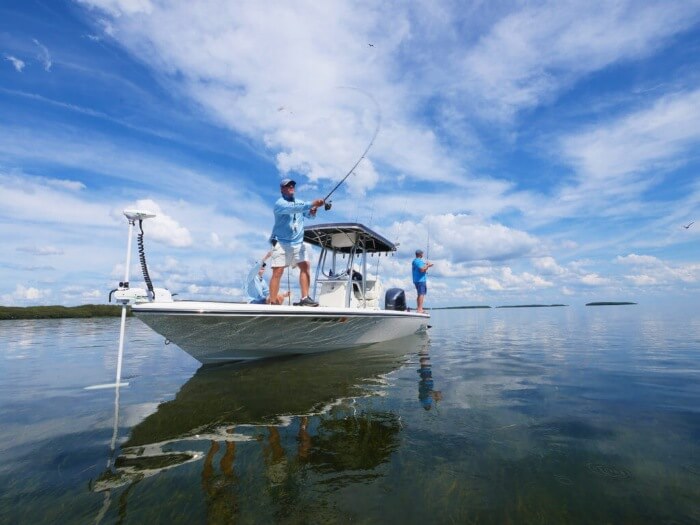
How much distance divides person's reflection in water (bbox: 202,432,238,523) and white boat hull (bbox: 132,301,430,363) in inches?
125

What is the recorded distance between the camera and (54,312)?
1506 inches

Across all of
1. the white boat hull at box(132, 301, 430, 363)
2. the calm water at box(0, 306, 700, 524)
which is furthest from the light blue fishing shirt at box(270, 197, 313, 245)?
the calm water at box(0, 306, 700, 524)

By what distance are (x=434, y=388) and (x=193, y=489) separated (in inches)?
153

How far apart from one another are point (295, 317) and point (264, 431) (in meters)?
3.44

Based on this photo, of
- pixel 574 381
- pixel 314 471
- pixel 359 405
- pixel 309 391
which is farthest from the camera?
pixel 574 381

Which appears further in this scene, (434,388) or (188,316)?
(188,316)

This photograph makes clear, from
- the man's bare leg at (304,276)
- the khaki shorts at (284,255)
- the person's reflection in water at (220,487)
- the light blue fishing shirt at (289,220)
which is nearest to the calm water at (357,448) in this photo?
the person's reflection in water at (220,487)

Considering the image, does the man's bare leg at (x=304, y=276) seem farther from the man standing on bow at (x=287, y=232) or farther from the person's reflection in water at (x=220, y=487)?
the person's reflection in water at (x=220, y=487)

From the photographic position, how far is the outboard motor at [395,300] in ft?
45.0

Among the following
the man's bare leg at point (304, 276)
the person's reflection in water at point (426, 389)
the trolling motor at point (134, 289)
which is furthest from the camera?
the man's bare leg at point (304, 276)

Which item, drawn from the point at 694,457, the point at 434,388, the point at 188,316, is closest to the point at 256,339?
the point at 188,316

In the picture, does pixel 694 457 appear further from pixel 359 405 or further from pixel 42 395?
pixel 42 395

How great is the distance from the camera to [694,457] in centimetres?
296

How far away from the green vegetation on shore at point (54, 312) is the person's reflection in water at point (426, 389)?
109 feet
